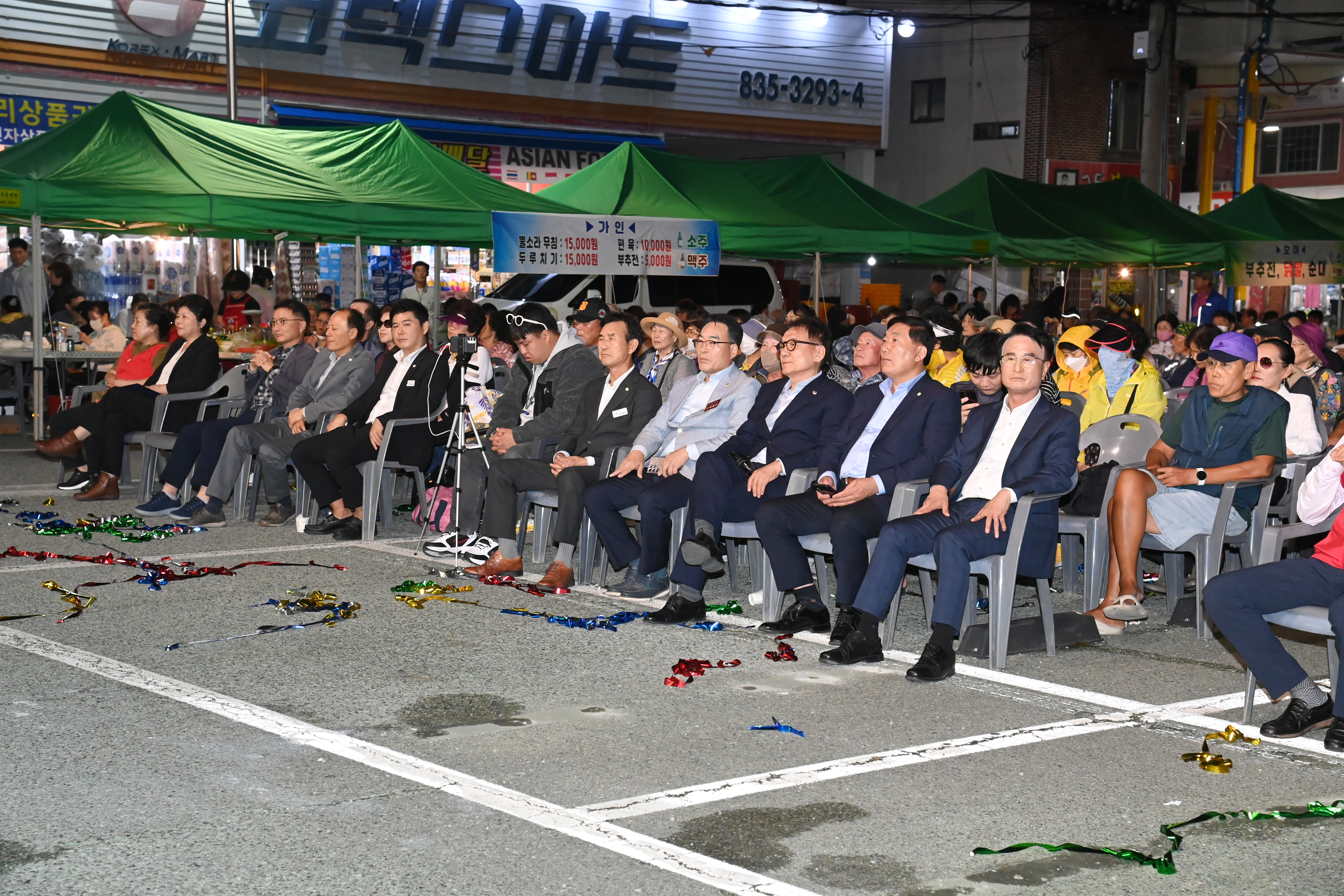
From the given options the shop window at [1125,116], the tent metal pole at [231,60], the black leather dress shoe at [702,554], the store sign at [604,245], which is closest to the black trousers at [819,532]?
the black leather dress shoe at [702,554]

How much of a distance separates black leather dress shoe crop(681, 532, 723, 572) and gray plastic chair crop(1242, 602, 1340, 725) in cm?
263

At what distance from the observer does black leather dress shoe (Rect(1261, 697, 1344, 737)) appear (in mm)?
5484

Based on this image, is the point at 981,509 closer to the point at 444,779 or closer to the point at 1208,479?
the point at 1208,479

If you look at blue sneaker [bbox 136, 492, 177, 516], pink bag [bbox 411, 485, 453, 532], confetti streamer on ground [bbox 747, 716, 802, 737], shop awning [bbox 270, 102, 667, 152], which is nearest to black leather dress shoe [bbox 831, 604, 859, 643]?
confetti streamer on ground [bbox 747, 716, 802, 737]

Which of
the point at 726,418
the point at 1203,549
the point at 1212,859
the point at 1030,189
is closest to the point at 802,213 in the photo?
the point at 1030,189

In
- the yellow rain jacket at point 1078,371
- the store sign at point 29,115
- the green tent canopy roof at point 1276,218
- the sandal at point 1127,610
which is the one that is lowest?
the sandal at point 1127,610

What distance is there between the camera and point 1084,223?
20.2 metres

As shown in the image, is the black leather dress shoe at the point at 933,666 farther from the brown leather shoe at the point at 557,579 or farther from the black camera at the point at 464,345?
the black camera at the point at 464,345

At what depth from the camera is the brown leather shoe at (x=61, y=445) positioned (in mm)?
11297

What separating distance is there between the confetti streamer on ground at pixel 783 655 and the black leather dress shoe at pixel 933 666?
574 mm

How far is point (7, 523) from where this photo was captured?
9938mm

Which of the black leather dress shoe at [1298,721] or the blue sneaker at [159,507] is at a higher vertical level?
the blue sneaker at [159,507]

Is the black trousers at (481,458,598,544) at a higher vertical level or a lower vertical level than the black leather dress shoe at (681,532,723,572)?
higher

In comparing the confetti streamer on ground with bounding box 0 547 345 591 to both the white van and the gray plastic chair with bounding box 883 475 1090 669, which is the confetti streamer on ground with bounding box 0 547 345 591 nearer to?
the gray plastic chair with bounding box 883 475 1090 669
